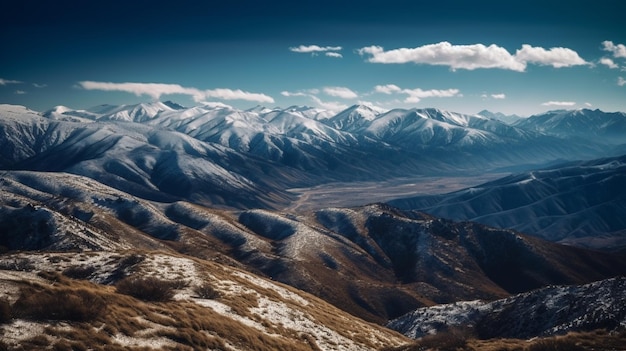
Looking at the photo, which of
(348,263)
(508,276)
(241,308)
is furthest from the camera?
(508,276)

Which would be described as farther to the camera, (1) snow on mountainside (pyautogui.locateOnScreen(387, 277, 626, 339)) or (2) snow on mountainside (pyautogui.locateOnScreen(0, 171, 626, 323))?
(2) snow on mountainside (pyautogui.locateOnScreen(0, 171, 626, 323))

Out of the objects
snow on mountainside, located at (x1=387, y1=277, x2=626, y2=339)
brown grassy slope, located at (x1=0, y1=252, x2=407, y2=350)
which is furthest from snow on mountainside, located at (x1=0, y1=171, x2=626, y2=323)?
brown grassy slope, located at (x1=0, y1=252, x2=407, y2=350)

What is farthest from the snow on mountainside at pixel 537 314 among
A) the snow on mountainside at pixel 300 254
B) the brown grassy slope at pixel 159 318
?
the snow on mountainside at pixel 300 254

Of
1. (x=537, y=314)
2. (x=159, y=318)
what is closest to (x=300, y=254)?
(x=537, y=314)

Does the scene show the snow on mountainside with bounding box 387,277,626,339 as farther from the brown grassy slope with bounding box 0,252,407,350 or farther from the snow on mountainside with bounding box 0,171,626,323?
the snow on mountainside with bounding box 0,171,626,323

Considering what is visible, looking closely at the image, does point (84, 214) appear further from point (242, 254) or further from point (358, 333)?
point (358, 333)

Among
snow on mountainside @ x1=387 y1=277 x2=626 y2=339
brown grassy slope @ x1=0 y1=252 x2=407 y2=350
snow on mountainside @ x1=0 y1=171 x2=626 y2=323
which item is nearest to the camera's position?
brown grassy slope @ x1=0 y1=252 x2=407 y2=350

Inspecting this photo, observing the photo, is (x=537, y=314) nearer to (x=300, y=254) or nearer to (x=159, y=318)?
(x=159, y=318)

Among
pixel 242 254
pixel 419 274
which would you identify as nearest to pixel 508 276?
pixel 419 274

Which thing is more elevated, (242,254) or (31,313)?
(31,313)
